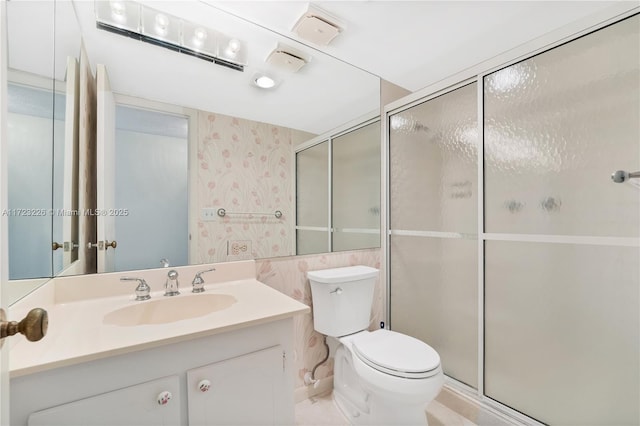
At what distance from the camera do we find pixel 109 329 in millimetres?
861

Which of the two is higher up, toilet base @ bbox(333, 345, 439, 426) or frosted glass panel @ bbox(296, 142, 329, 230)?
frosted glass panel @ bbox(296, 142, 329, 230)

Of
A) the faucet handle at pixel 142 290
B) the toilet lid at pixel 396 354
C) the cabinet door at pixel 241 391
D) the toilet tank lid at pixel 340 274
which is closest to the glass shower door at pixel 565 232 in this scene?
the toilet lid at pixel 396 354

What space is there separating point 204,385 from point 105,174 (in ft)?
A: 3.09

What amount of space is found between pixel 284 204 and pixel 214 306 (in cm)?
68

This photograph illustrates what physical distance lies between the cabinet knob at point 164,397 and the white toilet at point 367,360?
87 centimetres

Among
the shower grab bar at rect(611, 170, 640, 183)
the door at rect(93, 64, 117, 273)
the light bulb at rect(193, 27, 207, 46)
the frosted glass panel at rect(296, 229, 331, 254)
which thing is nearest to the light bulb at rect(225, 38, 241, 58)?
the light bulb at rect(193, 27, 207, 46)

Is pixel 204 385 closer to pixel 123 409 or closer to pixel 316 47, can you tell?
pixel 123 409

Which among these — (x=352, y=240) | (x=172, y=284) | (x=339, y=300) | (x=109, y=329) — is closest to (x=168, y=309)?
(x=172, y=284)

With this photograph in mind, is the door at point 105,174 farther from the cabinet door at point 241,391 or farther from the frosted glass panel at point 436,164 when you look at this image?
the frosted glass panel at point 436,164

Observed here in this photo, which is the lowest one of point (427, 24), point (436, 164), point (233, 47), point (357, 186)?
point (357, 186)

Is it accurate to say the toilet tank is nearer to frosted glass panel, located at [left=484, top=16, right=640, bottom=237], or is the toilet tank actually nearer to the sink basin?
the sink basin

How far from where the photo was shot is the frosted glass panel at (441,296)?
5.30ft

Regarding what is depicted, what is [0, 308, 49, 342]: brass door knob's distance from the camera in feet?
1.46

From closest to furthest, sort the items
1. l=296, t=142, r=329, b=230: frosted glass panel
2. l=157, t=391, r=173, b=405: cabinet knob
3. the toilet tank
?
l=157, t=391, r=173, b=405: cabinet knob
the toilet tank
l=296, t=142, r=329, b=230: frosted glass panel
